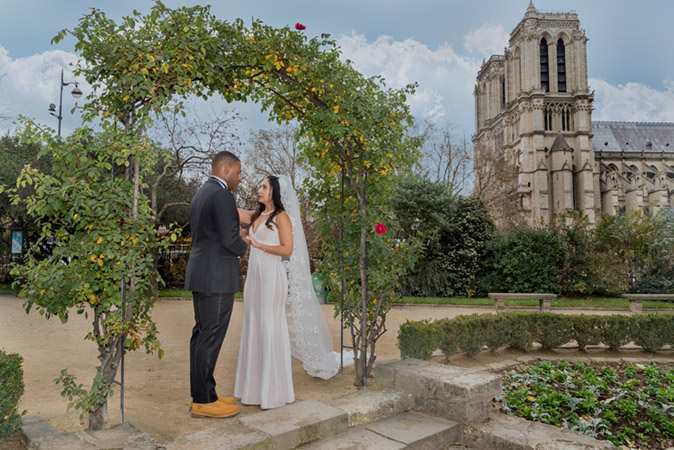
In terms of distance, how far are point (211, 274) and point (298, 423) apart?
1478 mm

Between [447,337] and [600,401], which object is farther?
[447,337]

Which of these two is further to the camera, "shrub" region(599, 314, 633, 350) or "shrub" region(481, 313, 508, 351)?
"shrub" region(599, 314, 633, 350)

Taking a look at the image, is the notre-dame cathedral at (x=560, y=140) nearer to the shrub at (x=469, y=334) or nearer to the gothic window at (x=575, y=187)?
the gothic window at (x=575, y=187)

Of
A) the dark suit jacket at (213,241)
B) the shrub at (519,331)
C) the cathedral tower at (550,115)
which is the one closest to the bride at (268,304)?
the dark suit jacket at (213,241)

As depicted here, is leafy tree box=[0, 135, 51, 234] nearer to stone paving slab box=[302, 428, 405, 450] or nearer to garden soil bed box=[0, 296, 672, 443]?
garden soil bed box=[0, 296, 672, 443]

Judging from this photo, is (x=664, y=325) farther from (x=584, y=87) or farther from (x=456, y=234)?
(x=584, y=87)

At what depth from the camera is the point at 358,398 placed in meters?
4.42

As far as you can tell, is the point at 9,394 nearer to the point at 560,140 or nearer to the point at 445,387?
the point at 445,387

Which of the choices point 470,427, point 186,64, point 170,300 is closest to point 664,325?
point 470,427

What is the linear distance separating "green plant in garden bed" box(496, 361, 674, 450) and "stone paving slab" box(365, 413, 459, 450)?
115 centimetres

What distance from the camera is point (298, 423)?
11.8 ft

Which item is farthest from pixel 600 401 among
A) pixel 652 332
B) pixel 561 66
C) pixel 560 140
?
pixel 561 66

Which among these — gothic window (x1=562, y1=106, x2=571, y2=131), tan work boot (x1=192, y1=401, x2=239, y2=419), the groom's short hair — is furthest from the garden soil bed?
gothic window (x1=562, y1=106, x2=571, y2=131)

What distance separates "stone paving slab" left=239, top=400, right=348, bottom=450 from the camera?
3.44 meters
